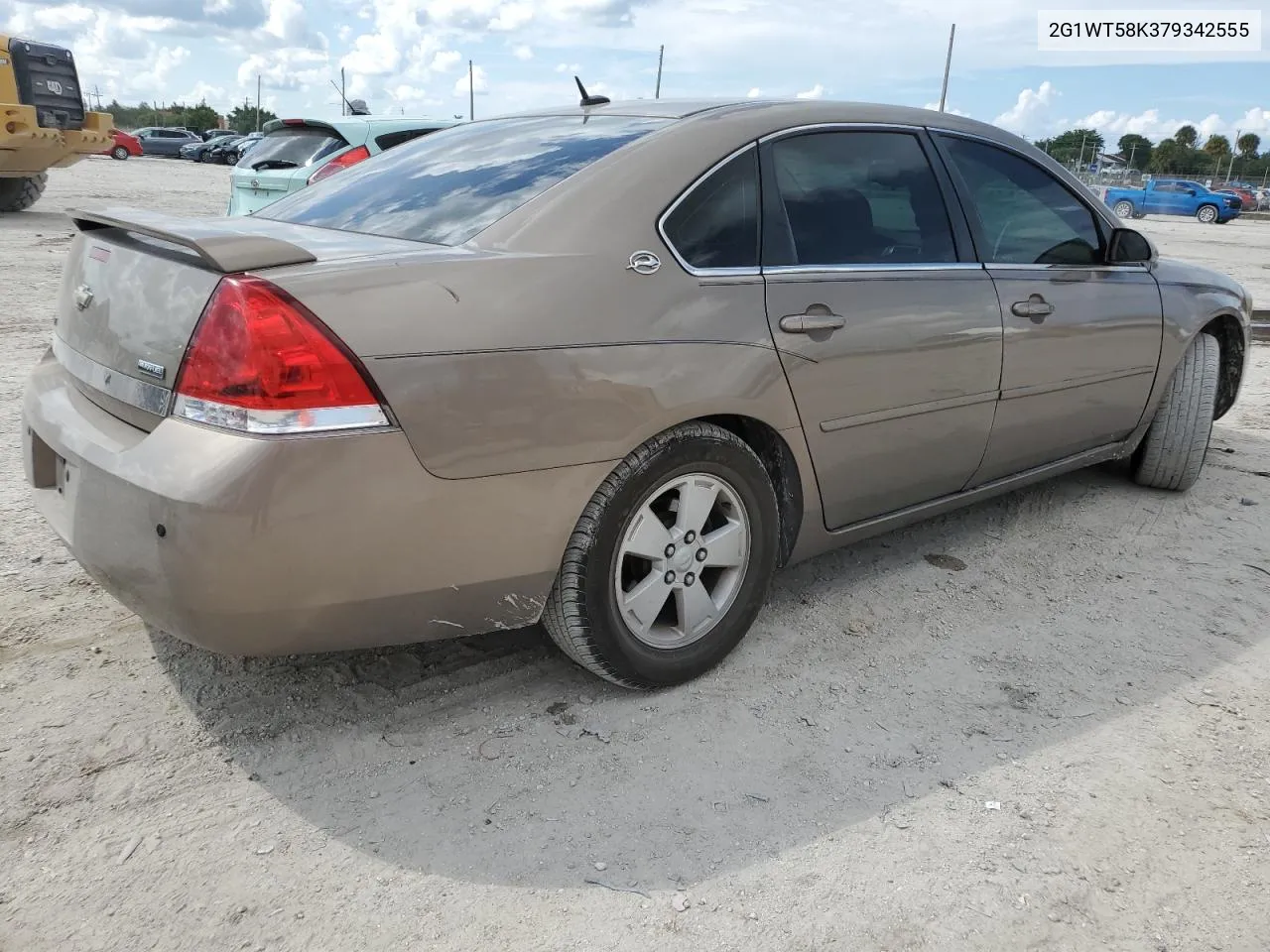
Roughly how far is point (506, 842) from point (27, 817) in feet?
3.38

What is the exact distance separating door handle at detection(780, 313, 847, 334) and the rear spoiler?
1253 millimetres

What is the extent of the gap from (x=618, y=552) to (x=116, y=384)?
1.24m

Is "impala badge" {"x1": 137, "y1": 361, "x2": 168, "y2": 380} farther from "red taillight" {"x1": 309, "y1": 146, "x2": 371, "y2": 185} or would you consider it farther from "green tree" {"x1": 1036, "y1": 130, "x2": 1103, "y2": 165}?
"green tree" {"x1": 1036, "y1": 130, "x2": 1103, "y2": 165}

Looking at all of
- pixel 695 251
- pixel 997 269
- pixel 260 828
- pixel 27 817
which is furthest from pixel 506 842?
pixel 997 269

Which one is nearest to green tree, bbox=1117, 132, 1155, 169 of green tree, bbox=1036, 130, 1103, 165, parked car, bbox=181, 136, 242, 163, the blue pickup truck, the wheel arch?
green tree, bbox=1036, 130, 1103, 165

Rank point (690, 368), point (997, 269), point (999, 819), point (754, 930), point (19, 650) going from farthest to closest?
1. point (997, 269)
2. point (19, 650)
3. point (690, 368)
4. point (999, 819)
5. point (754, 930)

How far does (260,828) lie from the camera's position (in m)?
2.19

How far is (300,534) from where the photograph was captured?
2.07m

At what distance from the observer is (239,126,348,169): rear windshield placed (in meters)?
8.37

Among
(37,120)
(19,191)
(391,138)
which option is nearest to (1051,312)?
(391,138)

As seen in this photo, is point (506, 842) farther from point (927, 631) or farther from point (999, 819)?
point (927, 631)

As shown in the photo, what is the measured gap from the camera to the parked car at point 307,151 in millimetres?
8156

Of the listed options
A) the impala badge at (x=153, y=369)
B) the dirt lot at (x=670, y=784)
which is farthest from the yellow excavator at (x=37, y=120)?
the impala badge at (x=153, y=369)

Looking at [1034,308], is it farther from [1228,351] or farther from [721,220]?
[1228,351]
